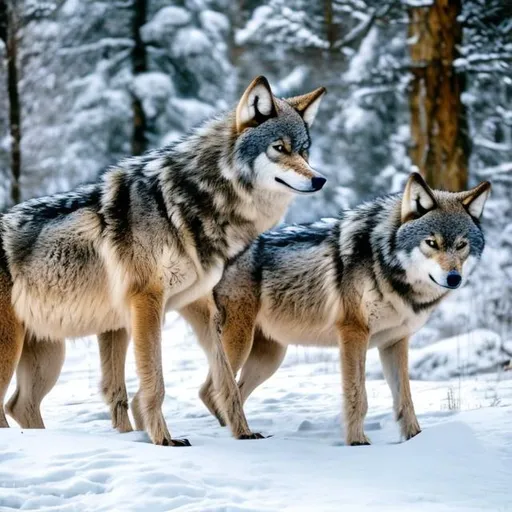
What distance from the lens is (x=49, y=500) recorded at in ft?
14.3

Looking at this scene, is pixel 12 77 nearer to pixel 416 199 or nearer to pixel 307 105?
pixel 307 105

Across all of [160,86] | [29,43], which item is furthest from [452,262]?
[160,86]

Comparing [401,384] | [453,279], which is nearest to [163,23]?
[401,384]

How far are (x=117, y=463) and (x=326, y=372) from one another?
488cm

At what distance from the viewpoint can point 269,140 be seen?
5.79 metres

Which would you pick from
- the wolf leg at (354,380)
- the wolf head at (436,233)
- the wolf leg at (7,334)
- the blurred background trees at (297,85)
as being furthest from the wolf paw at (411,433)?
the blurred background trees at (297,85)

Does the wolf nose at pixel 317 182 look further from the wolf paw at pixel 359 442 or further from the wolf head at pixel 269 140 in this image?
the wolf paw at pixel 359 442

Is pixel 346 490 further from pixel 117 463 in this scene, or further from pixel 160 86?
pixel 160 86

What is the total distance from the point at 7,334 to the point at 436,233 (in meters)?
2.85

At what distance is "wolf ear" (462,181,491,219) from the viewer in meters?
6.61

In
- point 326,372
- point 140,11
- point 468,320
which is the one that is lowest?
point 468,320

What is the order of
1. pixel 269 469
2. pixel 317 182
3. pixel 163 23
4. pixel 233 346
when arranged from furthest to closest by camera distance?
pixel 163 23 < pixel 233 346 < pixel 317 182 < pixel 269 469

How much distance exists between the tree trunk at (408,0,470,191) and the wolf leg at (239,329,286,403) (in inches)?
221

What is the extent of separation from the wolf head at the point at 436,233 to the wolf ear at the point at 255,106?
1.19m
